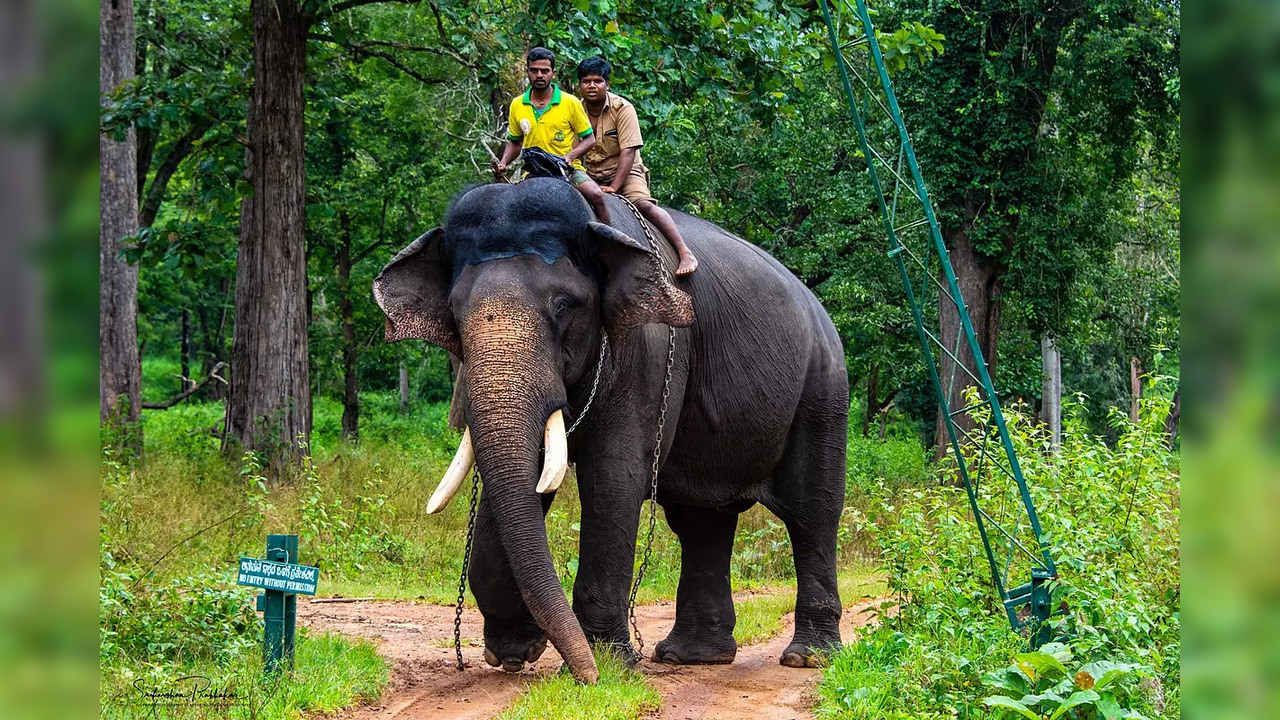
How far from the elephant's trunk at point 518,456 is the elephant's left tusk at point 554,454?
7 centimetres

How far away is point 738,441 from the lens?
328 inches

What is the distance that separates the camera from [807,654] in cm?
828

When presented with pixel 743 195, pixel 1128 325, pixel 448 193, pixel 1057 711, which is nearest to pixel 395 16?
pixel 448 193

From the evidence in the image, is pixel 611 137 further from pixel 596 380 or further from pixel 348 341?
pixel 348 341

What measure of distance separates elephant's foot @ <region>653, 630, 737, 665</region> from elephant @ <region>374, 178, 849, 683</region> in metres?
0.01

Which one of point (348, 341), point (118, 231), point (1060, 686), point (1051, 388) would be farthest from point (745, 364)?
point (1051, 388)

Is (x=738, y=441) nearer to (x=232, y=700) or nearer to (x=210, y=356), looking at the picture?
(x=232, y=700)

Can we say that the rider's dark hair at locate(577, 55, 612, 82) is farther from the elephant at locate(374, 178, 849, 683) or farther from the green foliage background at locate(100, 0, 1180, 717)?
the green foliage background at locate(100, 0, 1180, 717)

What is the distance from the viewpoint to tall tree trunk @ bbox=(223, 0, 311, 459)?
1238cm

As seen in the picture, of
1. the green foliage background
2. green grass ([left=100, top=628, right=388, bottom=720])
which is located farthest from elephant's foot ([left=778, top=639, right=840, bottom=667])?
green grass ([left=100, top=628, right=388, bottom=720])

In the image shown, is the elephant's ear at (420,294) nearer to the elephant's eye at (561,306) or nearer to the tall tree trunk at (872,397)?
the elephant's eye at (561,306)

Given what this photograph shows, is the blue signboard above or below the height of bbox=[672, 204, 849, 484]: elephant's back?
below

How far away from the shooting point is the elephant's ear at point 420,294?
7.08 meters
